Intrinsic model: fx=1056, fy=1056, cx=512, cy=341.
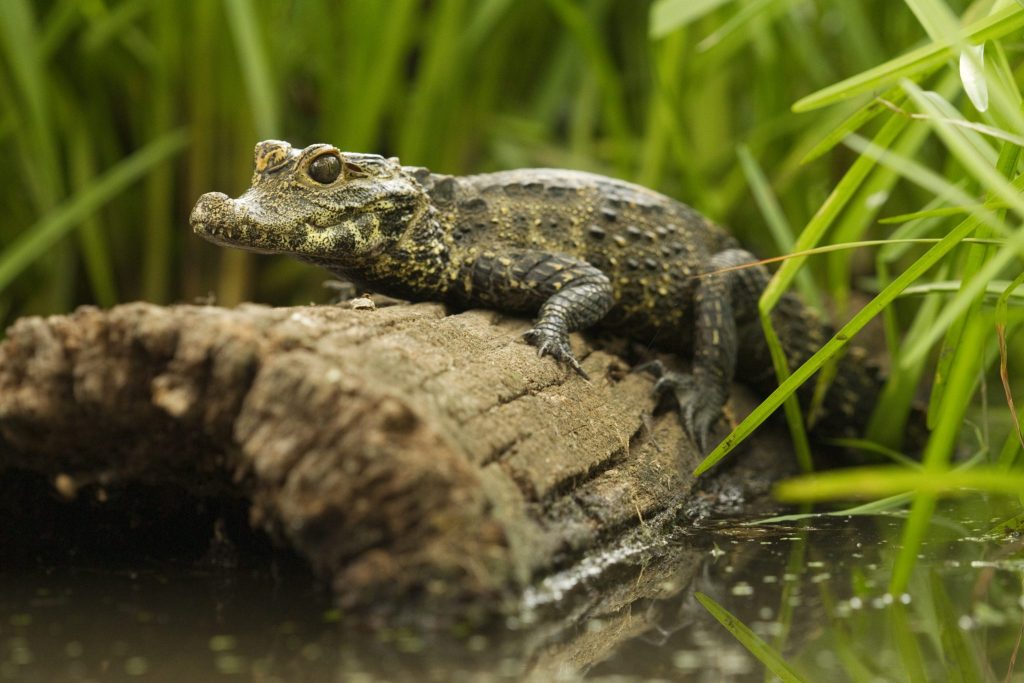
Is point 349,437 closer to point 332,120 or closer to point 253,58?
point 253,58

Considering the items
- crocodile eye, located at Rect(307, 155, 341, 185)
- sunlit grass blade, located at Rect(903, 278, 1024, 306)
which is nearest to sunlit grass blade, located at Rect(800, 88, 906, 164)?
sunlit grass blade, located at Rect(903, 278, 1024, 306)

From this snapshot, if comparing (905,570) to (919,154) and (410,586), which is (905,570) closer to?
(410,586)

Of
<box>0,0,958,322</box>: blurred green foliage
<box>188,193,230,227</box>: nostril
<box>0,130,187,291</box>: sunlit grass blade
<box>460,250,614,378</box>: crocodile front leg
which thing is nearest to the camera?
<box>188,193,230,227</box>: nostril

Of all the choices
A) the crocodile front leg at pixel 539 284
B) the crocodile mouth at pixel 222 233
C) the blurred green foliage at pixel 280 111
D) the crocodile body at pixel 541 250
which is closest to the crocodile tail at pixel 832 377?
the crocodile body at pixel 541 250

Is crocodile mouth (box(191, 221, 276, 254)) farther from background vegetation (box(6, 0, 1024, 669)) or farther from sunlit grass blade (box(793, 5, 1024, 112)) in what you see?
sunlit grass blade (box(793, 5, 1024, 112))

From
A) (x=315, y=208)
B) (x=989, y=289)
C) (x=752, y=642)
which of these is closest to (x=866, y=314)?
(x=989, y=289)

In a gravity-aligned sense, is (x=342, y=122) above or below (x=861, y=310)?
above
